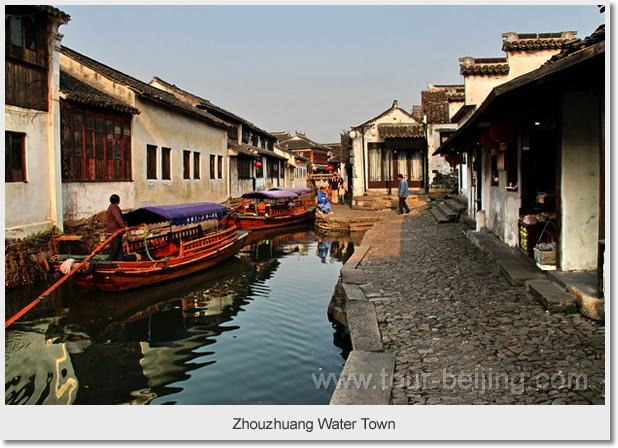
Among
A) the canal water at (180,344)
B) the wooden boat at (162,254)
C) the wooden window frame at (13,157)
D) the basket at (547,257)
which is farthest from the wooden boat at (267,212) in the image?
the basket at (547,257)

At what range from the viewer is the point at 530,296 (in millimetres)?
6754

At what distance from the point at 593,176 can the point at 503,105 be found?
1650mm

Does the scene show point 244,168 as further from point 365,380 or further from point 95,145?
point 365,380

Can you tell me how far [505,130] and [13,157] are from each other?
35.0 ft

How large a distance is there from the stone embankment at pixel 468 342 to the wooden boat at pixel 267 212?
13.6 metres

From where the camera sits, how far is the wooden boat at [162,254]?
10.4m

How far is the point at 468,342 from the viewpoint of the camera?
5324 mm

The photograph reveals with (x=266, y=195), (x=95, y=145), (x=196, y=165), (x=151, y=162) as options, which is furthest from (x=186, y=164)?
(x=95, y=145)

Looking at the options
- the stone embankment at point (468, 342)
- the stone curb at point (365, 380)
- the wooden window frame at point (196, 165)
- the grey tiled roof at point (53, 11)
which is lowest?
the stone curb at point (365, 380)

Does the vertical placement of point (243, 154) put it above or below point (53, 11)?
below

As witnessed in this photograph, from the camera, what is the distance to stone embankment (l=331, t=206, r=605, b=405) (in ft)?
13.6

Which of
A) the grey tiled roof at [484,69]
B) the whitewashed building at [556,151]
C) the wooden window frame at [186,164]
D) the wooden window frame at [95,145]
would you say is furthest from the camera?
the wooden window frame at [186,164]

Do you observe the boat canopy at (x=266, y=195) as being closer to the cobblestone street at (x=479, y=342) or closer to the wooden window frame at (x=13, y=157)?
the wooden window frame at (x=13, y=157)

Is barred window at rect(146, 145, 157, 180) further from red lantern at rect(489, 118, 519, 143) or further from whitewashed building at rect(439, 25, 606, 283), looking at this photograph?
red lantern at rect(489, 118, 519, 143)
